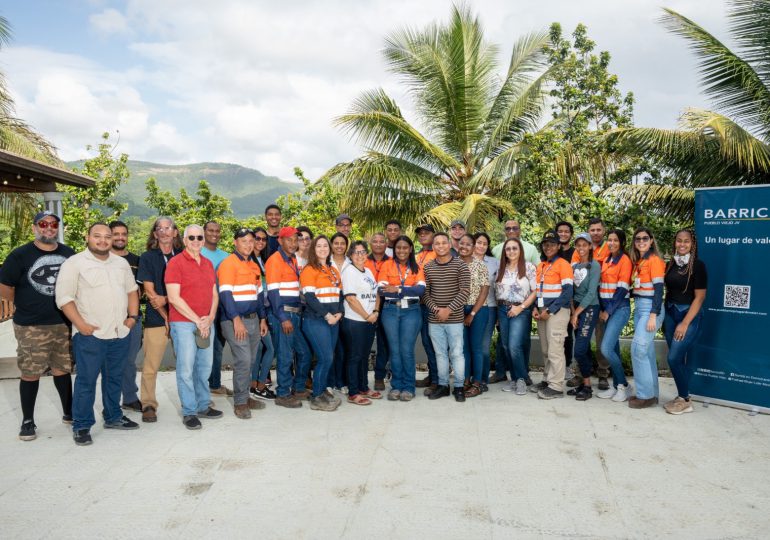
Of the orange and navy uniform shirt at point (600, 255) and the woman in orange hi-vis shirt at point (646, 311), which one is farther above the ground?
the orange and navy uniform shirt at point (600, 255)

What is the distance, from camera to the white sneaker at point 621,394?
19.5 ft

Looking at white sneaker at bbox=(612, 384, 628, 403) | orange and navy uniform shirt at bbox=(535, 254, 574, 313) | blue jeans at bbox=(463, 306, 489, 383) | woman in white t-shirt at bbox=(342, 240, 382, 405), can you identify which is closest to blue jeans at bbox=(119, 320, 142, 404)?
woman in white t-shirt at bbox=(342, 240, 382, 405)

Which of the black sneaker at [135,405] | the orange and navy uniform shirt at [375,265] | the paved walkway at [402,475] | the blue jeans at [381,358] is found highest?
the orange and navy uniform shirt at [375,265]

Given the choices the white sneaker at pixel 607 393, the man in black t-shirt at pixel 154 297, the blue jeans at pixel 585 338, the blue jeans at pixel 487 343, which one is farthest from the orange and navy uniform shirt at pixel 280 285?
the white sneaker at pixel 607 393

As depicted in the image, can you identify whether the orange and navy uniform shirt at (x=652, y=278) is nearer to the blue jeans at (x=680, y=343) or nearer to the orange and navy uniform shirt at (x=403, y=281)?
the blue jeans at (x=680, y=343)

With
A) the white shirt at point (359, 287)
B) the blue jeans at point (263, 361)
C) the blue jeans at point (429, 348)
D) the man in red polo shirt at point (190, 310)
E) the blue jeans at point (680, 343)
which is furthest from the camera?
the blue jeans at point (429, 348)

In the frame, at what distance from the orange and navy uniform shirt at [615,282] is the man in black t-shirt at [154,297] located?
4323 millimetres

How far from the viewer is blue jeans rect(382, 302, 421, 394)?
5.94 meters

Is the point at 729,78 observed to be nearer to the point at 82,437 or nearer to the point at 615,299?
the point at 615,299

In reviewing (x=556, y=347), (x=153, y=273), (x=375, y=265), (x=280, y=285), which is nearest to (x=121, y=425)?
(x=153, y=273)

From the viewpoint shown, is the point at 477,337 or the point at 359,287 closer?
the point at 359,287

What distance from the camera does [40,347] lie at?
489 cm

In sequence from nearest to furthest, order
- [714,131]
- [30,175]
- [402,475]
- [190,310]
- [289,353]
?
1. [402,475]
2. [190,310]
3. [289,353]
4. [30,175]
5. [714,131]

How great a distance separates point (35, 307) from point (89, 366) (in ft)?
2.26
